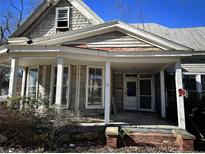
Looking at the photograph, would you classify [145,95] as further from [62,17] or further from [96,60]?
[62,17]

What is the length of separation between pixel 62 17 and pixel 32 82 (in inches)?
180

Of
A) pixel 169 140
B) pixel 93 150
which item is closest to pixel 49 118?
pixel 93 150

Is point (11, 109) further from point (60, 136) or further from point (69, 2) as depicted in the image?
point (69, 2)

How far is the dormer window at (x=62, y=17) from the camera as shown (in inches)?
461

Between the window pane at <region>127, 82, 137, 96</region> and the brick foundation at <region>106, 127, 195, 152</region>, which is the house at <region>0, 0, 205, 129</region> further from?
the brick foundation at <region>106, 127, 195, 152</region>

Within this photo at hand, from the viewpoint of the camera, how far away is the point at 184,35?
540 inches

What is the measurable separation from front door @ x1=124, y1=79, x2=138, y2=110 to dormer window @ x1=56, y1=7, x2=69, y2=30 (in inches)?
219

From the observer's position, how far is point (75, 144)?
6.55m

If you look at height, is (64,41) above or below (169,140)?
above

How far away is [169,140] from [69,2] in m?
9.90

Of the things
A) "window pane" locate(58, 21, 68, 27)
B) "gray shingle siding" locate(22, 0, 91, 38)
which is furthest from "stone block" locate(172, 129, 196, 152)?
"window pane" locate(58, 21, 68, 27)

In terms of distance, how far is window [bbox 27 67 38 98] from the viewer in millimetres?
10559

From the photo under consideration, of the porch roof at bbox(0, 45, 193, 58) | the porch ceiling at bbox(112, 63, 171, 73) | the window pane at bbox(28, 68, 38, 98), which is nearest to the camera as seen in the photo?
the porch roof at bbox(0, 45, 193, 58)

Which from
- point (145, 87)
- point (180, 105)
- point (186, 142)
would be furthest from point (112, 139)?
point (145, 87)
